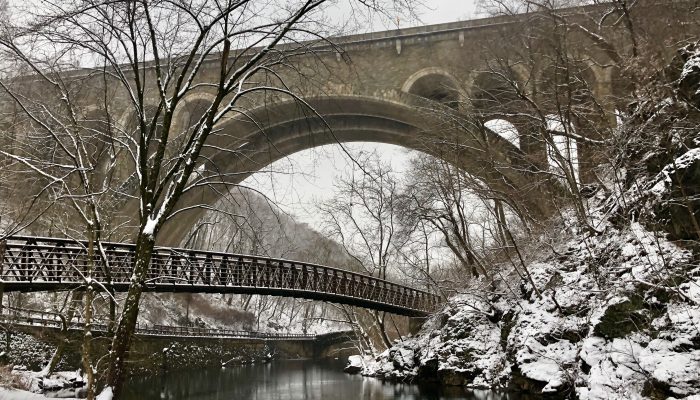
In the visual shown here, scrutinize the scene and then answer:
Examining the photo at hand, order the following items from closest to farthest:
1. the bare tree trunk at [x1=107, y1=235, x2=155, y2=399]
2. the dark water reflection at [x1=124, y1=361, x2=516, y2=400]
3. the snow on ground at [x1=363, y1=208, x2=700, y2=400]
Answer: the bare tree trunk at [x1=107, y1=235, x2=155, y2=399]
the snow on ground at [x1=363, y1=208, x2=700, y2=400]
the dark water reflection at [x1=124, y1=361, x2=516, y2=400]

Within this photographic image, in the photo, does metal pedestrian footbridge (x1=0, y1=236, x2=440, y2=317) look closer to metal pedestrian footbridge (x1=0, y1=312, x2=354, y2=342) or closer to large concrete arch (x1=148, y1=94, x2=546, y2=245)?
metal pedestrian footbridge (x1=0, y1=312, x2=354, y2=342)

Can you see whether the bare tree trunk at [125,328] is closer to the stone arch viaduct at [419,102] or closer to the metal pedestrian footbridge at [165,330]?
the metal pedestrian footbridge at [165,330]

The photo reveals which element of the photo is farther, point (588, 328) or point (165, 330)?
point (165, 330)

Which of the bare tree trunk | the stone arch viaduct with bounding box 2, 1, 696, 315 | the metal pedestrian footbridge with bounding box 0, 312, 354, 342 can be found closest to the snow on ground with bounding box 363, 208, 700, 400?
the stone arch viaduct with bounding box 2, 1, 696, 315

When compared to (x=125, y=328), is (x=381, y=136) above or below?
above

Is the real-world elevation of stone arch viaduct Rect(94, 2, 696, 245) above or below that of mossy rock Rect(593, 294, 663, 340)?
above

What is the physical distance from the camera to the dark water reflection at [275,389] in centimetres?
1591

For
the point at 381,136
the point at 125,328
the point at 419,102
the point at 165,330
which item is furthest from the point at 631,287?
the point at 165,330

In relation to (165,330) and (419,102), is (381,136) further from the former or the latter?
(165,330)

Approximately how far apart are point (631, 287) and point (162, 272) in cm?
1249

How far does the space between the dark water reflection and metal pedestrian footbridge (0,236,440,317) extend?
330cm

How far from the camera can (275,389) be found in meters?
19.3

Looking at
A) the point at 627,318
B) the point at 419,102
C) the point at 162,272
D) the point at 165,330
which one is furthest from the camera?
the point at 165,330

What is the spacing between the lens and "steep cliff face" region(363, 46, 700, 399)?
28.3 feet
